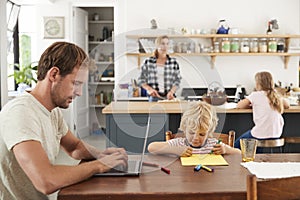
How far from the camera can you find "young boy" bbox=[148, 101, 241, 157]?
6.50ft

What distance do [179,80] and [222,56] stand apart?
4560 millimetres

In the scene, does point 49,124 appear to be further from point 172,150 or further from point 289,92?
point 289,92

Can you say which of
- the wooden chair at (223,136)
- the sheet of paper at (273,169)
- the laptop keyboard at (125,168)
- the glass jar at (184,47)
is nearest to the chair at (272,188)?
the sheet of paper at (273,169)

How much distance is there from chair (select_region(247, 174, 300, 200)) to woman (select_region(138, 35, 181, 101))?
806 mm

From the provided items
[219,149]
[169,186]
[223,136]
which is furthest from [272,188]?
[223,136]

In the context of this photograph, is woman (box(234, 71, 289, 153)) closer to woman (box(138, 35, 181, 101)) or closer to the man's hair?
woman (box(138, 35, 181, 101))

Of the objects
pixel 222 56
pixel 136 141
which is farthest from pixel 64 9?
pixel 136 141

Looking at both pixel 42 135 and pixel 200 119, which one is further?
pixel 200 119

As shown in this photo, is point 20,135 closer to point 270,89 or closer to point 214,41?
point 270,89

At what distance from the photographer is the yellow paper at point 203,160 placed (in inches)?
72.5

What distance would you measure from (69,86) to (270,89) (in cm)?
253

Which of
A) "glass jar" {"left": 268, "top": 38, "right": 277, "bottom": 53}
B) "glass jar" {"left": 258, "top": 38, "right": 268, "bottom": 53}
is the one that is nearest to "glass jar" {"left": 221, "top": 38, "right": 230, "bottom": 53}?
"glass jar" {"left": 258, "top": 38, "right": 268, "bottom": 53}

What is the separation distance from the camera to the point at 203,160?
6.21ft

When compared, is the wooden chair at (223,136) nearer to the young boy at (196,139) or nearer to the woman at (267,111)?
the young boy at (196,139)
